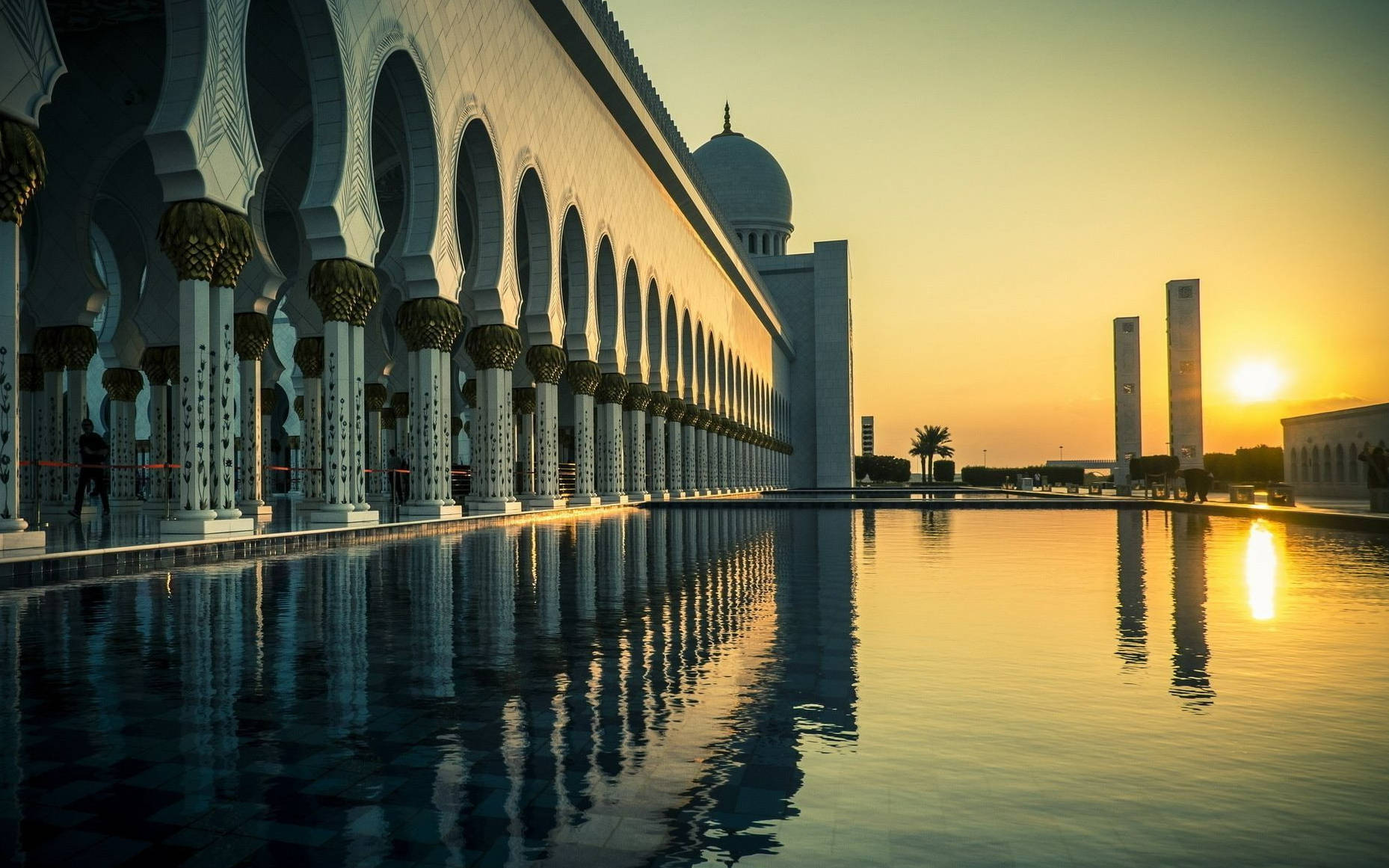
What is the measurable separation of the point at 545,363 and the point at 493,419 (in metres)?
1.71

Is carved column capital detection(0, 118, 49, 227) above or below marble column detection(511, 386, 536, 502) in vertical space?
above

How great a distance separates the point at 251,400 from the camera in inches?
513

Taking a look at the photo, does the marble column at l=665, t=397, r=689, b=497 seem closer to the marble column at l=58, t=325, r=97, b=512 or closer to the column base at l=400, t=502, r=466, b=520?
the column base at l=400, t=502, r=466, b=520

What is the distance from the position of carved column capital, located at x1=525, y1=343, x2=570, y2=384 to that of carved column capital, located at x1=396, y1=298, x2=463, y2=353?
336 centimetres

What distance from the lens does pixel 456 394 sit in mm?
27891

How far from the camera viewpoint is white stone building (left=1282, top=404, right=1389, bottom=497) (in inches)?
801

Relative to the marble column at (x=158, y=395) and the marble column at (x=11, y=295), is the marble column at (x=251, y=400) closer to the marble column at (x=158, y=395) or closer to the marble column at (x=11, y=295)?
the marble column at (x=158, y=395)

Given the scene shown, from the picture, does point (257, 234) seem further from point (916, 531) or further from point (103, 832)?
point (103, 832)

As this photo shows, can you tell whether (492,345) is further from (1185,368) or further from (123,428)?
(1185,368)

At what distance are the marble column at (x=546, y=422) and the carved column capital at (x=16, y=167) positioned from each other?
8802mm

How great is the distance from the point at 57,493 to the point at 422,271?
19.7 feet

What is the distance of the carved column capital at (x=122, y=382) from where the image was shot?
13.7 meters

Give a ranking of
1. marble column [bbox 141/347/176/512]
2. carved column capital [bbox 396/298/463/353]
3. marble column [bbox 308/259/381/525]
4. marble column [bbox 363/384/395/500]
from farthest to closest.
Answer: marble column [bbox 363/384/395/500], marble column [bbox 141/347/176/512], carved column capital [bbox 396/298/463/353], marble column [bbox 308/259/381/525]

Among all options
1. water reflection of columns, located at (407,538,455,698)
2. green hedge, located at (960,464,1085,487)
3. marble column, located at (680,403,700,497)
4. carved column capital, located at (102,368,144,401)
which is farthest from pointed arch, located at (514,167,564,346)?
green hedge, located at (960,464,1085,487)
